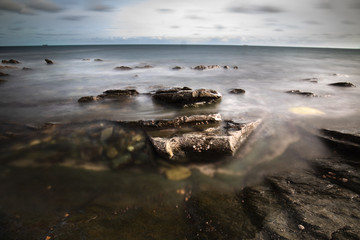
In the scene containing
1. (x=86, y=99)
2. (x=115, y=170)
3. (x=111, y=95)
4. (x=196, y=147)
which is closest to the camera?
(x=115, y=170)

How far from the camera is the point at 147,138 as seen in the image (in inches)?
232

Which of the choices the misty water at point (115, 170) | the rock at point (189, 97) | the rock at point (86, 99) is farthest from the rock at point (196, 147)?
the rock at point (86, 99)

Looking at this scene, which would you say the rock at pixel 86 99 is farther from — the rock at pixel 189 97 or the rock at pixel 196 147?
the rock at pixel 196 147

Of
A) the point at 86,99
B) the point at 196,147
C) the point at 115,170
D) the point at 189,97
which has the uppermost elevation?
the point at 189,97

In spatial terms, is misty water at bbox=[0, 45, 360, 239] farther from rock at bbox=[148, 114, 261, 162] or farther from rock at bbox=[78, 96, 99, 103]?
Answer: rock at bbox=[78, 96, 99, 103]

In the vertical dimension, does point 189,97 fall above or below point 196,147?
above

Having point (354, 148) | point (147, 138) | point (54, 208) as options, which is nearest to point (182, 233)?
point (54, 208)

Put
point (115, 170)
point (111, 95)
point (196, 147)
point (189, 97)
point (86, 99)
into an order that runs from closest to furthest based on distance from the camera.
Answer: point (115, 170), point (196, 147), point (189, 97), point (86, 99), point (111, 95)

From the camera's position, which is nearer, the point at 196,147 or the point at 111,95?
the point at 196,147

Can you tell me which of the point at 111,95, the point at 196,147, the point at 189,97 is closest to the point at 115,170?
the point at 196,147

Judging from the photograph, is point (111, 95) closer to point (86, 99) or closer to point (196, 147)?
point (86, 99)

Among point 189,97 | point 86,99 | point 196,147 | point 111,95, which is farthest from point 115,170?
point 111,95

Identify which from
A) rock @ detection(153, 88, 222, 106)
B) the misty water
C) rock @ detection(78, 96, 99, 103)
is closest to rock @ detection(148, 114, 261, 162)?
the misty water

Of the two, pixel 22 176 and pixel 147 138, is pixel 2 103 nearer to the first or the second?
pixel 22 176
